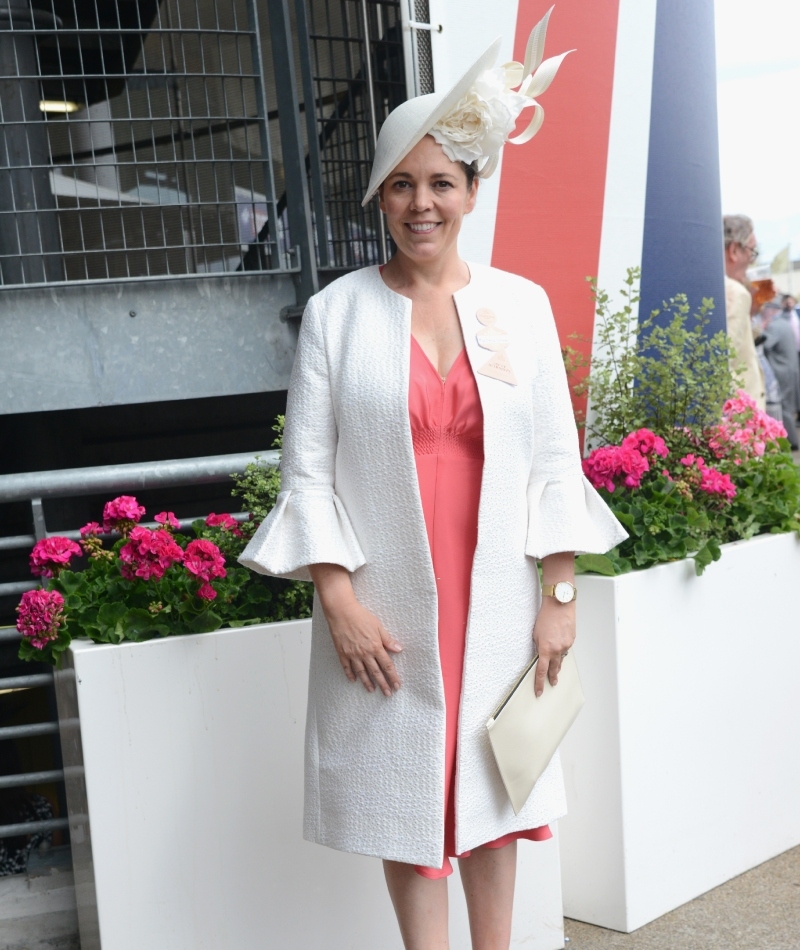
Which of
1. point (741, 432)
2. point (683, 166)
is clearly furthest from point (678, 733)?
point (683, 166)

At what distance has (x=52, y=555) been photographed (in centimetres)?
257

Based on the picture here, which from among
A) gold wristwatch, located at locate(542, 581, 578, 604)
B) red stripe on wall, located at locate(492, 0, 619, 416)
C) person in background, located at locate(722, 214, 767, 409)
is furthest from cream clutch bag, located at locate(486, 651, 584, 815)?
person in background, located at locate(722, 214, 767, 409)

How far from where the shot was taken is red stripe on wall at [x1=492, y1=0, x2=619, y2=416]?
11.2 ft

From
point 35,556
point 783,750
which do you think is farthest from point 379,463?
point 783,750

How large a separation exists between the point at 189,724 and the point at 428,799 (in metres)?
0.67

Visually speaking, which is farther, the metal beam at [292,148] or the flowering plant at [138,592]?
the metal beam at [292,148]

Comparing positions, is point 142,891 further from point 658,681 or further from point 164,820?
point 658,681

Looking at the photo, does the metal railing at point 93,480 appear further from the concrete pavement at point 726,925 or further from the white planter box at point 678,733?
the concrete pavement at point 726,925

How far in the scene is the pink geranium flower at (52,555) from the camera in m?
2.57

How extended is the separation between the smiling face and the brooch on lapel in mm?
148

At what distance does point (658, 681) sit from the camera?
286cm

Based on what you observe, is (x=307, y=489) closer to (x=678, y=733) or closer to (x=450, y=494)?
(x=450, y=494)

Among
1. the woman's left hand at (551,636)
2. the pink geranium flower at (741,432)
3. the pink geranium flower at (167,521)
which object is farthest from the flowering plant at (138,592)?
the pink geranium flower at (741,432)

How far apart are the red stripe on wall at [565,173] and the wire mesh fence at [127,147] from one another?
5.70 feet
